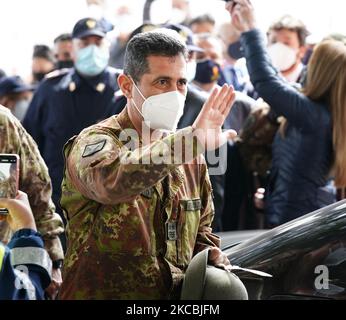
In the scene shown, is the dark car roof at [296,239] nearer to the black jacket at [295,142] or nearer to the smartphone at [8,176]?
the smartphone at [8,176]

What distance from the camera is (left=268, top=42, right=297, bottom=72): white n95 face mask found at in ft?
25.3

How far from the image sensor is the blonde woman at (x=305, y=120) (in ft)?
20.1

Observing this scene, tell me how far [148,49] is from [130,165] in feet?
1.88

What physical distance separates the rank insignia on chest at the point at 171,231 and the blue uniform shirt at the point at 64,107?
3867 millimetres

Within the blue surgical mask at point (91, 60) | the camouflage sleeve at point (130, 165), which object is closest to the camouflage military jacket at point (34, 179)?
the camouflage sleeve at point (130, 165)

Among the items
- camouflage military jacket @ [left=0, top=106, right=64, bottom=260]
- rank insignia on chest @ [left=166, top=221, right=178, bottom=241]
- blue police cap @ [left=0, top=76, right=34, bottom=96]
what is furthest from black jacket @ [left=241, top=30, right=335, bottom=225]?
blue police cap @ [left=0, top=76, right=34, bottom=96]

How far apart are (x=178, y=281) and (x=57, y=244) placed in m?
0.91

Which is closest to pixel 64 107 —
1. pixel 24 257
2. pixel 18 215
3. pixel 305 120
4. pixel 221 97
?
pixel 305 120

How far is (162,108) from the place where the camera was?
375 cm

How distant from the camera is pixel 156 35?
3.84 m

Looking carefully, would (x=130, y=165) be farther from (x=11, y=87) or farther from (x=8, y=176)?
(x=11, y=87)

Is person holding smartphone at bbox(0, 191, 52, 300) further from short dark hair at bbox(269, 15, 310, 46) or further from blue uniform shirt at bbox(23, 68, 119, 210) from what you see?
short dark hair at bbox(269, 15, 310, 46)

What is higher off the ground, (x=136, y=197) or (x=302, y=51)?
(x=302, y=51)
